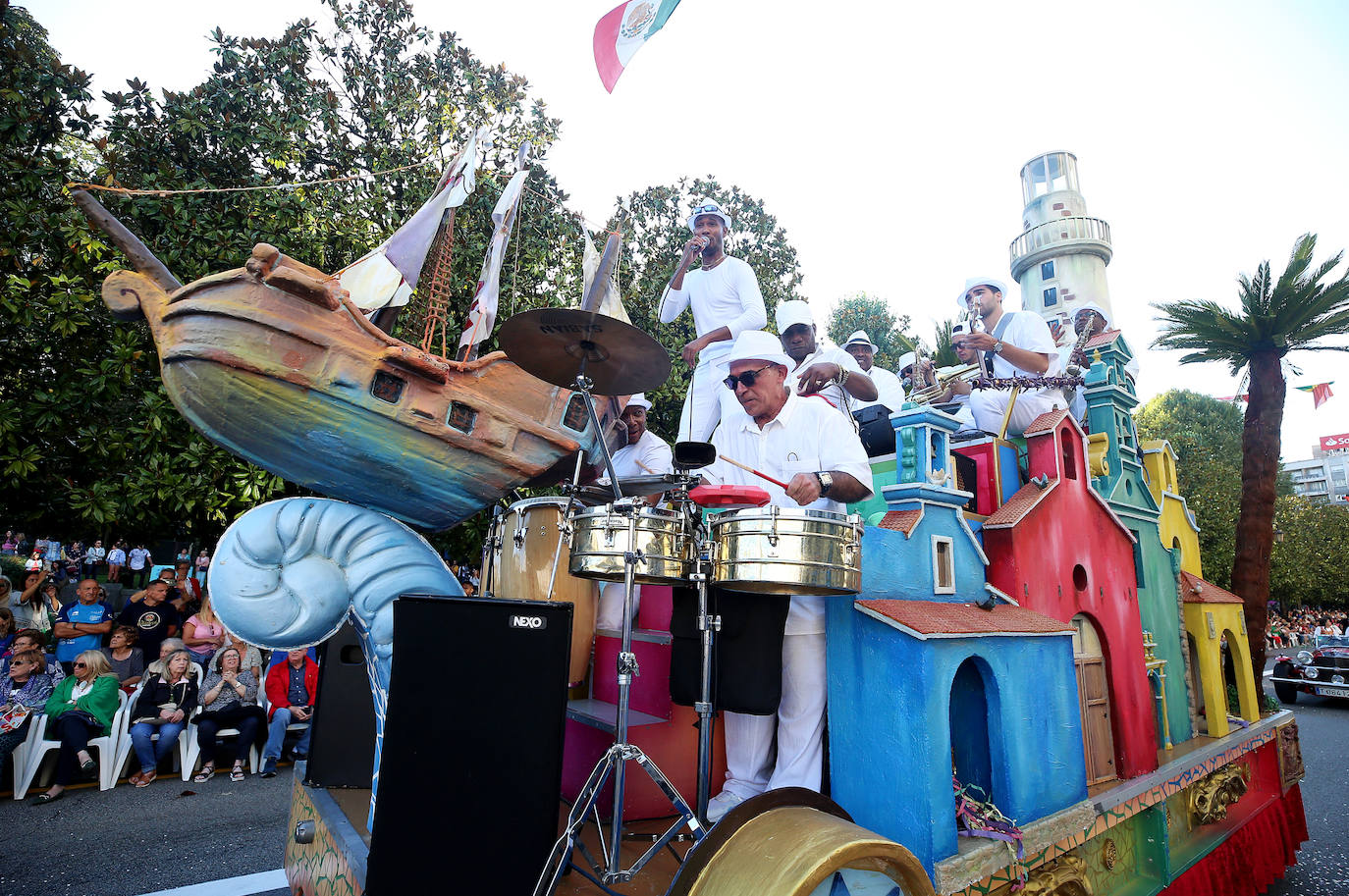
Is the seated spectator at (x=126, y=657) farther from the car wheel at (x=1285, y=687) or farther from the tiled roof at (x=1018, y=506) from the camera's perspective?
the car wheel at (x=1285, y=687)

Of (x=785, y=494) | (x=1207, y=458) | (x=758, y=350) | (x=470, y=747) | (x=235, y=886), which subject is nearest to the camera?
(x=470, y=747)

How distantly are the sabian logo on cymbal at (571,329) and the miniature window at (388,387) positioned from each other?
0.76 m

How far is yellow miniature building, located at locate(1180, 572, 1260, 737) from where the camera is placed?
5777mm

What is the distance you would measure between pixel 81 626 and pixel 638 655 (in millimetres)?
9118

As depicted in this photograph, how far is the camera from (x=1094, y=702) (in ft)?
13.7

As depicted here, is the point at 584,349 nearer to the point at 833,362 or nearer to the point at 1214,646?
the point at 833,362

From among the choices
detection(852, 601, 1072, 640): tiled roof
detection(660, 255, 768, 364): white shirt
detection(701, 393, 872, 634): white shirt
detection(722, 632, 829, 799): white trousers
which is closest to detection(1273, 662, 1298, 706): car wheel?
detection(852, 601, 1072, 640): tiled roof

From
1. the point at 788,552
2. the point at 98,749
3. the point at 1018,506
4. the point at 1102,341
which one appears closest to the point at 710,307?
the point at 1018,506

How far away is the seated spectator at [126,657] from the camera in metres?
7.95

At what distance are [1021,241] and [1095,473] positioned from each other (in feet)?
90.4

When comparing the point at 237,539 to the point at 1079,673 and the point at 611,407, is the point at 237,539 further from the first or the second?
the point at 1079,673

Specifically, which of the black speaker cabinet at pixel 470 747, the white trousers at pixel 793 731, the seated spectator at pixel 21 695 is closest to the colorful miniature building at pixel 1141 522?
the white trousers at pixel 793 731

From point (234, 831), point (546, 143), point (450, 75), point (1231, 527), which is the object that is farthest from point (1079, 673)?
point (1231, 527)

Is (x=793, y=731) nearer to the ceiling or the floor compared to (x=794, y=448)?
nearer to the floor
